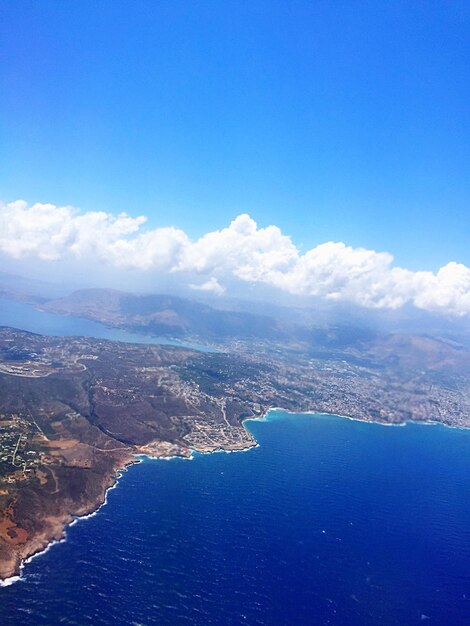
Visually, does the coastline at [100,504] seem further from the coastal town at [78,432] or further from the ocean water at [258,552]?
the ocean water at [258,552]

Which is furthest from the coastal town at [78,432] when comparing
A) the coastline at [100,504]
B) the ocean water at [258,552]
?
the ocean water at [258,552]

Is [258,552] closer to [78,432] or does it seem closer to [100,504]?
[100,504]

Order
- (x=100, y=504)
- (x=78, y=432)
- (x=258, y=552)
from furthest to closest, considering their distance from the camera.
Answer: (x=78, y=432), (x=100, y=504), (x=258, y=552)

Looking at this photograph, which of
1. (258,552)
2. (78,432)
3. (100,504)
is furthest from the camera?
(78,432)

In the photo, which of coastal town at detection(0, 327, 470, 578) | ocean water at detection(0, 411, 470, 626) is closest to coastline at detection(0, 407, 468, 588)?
coastal town at detection(0, 327, 470, 578)

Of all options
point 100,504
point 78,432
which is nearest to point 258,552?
point 100,504

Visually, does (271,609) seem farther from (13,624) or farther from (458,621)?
(13,624)

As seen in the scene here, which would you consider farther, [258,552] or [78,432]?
[78,432]

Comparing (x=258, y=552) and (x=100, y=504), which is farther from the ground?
(x=258, y=552)

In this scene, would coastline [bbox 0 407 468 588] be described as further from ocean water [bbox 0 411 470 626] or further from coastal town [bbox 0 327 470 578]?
ocean water [bbox 0 411 470 626]

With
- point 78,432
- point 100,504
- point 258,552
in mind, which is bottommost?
point 100,504
